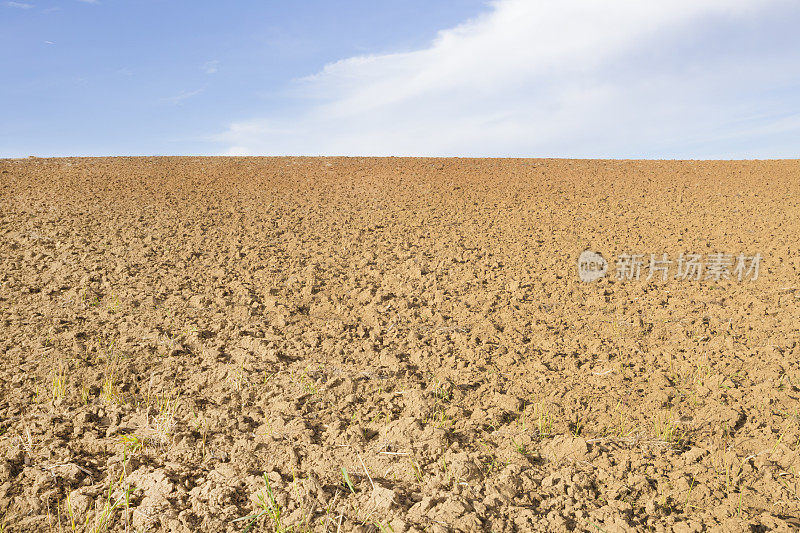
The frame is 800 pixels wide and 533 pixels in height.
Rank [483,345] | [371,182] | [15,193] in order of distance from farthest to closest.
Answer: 1. [371,182]
2. [15,193]
3. [483,345]

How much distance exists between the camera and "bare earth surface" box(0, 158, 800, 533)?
2.62m

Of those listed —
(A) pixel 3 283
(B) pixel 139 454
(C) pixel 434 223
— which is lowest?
(B) pixel 139 454

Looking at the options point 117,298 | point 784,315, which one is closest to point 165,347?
point 117,298

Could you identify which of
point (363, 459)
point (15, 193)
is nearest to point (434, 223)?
point (363, 459)

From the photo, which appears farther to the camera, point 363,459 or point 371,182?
point 371,182

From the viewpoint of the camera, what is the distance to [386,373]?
3916 mm

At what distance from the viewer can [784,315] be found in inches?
198

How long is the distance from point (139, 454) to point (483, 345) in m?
2.67

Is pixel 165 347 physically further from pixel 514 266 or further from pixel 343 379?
pixel 514 266

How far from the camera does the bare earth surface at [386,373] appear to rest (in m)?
2.62

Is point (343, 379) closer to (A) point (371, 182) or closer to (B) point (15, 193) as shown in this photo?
(A) point (371, 182)

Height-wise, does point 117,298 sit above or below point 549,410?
above

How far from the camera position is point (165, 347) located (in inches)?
169

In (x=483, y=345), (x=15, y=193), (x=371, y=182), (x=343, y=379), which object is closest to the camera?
(x=343, y=379)
